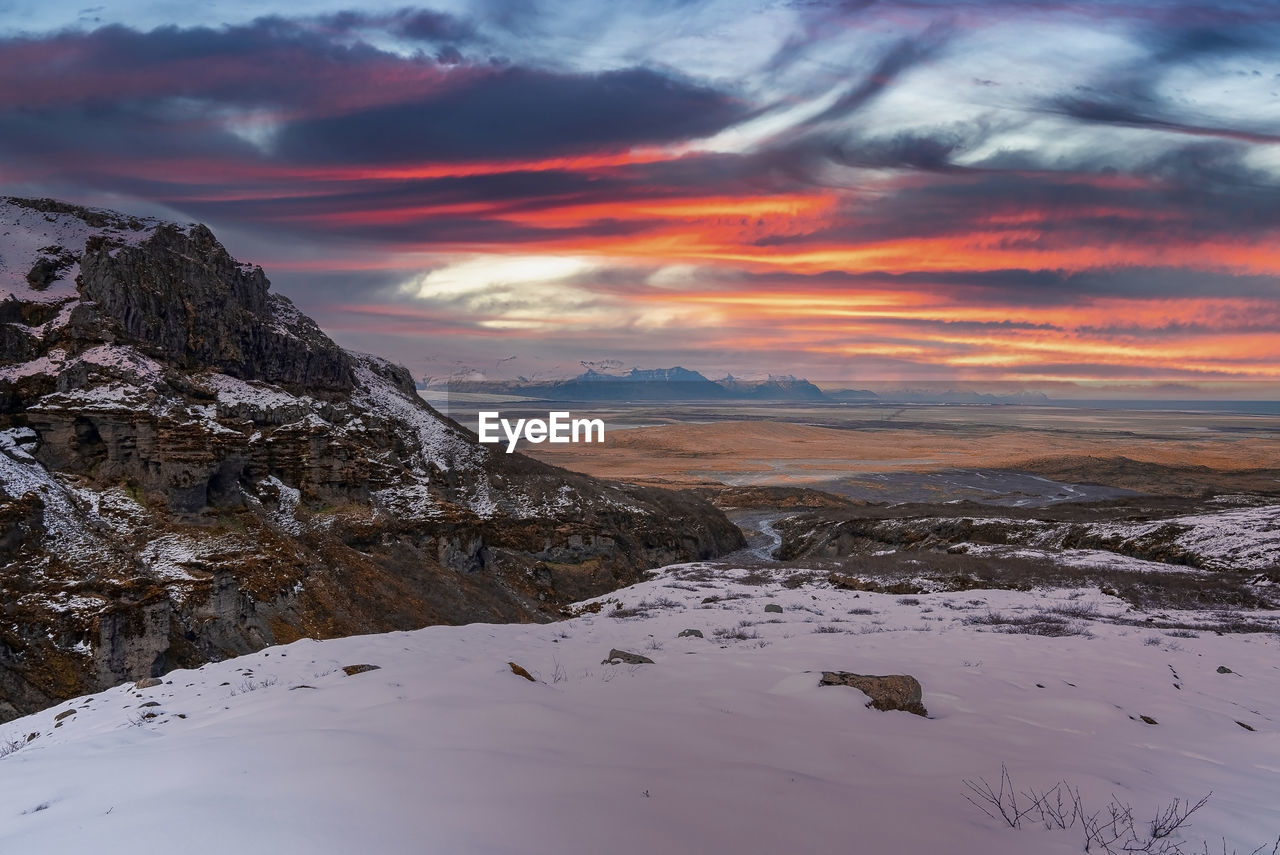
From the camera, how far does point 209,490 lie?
23953mm

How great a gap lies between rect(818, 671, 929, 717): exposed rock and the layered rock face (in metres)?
17.7

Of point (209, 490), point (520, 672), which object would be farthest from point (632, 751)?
point (209, 490)

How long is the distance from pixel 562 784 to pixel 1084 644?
1174 centimetres

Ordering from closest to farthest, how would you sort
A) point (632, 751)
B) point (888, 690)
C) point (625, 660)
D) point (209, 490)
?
point (632, 751) < point (888, 690) < point (625, 660) < point (209, 490)

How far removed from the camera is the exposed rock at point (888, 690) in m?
7.41

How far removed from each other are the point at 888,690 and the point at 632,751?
3.51 metres

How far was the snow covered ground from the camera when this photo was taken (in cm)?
439

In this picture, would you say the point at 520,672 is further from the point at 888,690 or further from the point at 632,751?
the point at 888,690

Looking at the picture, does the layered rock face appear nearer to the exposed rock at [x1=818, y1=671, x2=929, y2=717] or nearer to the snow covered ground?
the snow covered ground

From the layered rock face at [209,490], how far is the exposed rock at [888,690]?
1771 cm

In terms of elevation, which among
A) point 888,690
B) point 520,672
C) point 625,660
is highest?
point 888,690

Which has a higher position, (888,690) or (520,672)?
(888,690)

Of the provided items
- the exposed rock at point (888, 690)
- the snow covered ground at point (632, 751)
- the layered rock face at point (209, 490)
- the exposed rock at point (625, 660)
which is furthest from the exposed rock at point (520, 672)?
the layered rock face at point (209, 490)

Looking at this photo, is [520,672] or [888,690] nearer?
[888,690]
